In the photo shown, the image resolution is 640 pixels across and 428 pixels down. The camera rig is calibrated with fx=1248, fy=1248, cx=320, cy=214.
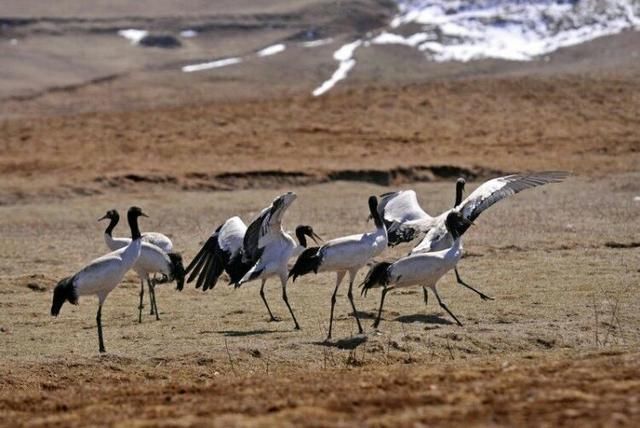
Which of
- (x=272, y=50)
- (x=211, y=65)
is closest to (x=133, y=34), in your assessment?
(x=211, y=65)

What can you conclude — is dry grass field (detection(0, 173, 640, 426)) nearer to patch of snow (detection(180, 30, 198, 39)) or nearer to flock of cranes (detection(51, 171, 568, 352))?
flock of cranes (detection(51, 171, 568, 352))

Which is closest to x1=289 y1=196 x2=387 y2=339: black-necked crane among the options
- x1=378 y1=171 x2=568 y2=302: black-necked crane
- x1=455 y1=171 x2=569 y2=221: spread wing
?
x1=378 y1=171 x2=568 y2=302: black-necked crane

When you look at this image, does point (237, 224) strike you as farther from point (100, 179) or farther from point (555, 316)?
point (100, 179)

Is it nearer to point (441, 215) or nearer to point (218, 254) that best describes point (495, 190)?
point (441, 215)

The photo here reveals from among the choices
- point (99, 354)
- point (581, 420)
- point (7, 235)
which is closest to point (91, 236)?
point (7, 235)

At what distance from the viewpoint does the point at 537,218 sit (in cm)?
2178

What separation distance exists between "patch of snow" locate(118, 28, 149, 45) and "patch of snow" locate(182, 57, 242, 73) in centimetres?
537

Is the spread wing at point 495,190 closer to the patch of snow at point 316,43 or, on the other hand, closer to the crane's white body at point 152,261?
the crane's white body at point 152,261

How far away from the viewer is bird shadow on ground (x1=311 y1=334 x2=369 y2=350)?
11969 millimetres

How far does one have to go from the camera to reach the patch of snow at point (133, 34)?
50375 millimetres

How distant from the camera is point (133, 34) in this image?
51094mm

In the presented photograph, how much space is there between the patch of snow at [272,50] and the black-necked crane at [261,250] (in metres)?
31.8

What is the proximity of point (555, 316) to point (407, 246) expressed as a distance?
6.14 m

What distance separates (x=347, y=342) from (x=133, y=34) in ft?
134
